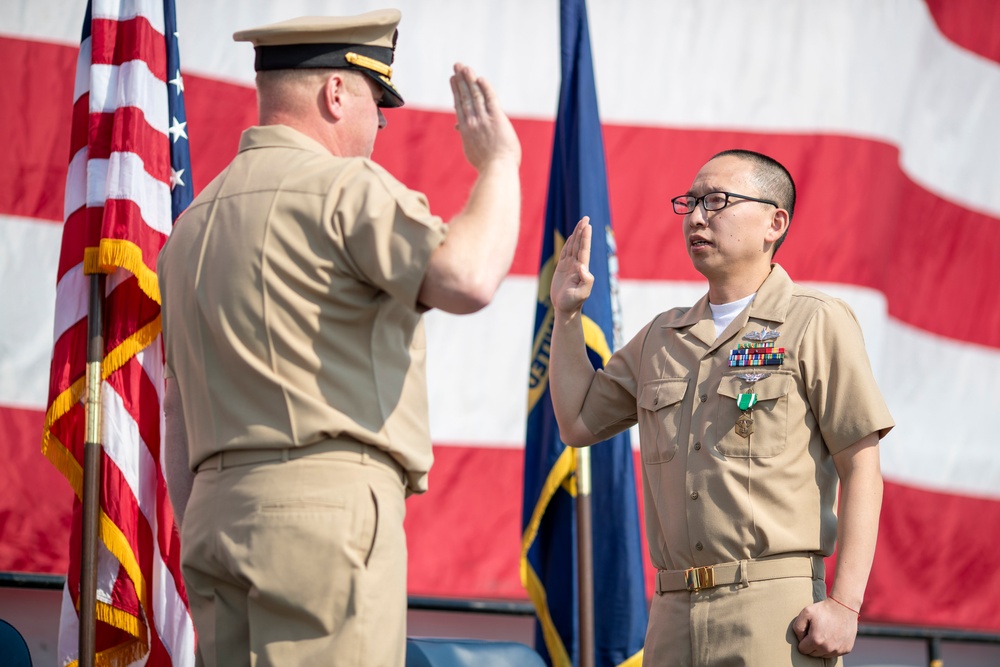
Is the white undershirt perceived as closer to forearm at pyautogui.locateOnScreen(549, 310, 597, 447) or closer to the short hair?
the short hair

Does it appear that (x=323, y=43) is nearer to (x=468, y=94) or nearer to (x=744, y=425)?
(x=468, y=94)

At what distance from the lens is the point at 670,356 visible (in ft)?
6.91

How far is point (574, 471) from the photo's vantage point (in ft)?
9.43

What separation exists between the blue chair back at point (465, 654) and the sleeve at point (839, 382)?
921mm

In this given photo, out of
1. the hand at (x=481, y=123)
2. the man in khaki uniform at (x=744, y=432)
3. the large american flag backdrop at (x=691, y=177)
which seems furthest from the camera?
the large american flag backdrop at (x=691, y=177)

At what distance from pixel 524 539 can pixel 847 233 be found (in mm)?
1621

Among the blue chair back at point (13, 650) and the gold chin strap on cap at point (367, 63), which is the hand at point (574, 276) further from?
the blue chair back at point (13, 650)

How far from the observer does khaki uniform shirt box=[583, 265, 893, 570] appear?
6.17ft

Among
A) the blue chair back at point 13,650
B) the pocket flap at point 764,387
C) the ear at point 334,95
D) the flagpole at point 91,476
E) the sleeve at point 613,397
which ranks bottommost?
the blue chair back at point 13,650

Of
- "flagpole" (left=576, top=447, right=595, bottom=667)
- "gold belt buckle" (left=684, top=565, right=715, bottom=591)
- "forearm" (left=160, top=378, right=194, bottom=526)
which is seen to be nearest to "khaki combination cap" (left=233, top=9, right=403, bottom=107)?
"forearm" (left=160, top=378, right=194, bottom=526)

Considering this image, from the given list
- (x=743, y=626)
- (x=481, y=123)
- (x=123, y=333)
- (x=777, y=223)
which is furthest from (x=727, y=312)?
(x=123, y=333)

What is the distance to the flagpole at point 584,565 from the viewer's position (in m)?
2.76

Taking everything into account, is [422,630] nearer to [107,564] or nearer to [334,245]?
[107,564]

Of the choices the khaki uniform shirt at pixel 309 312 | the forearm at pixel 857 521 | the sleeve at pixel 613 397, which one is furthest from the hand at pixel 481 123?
the forearm at pixel 857 521
